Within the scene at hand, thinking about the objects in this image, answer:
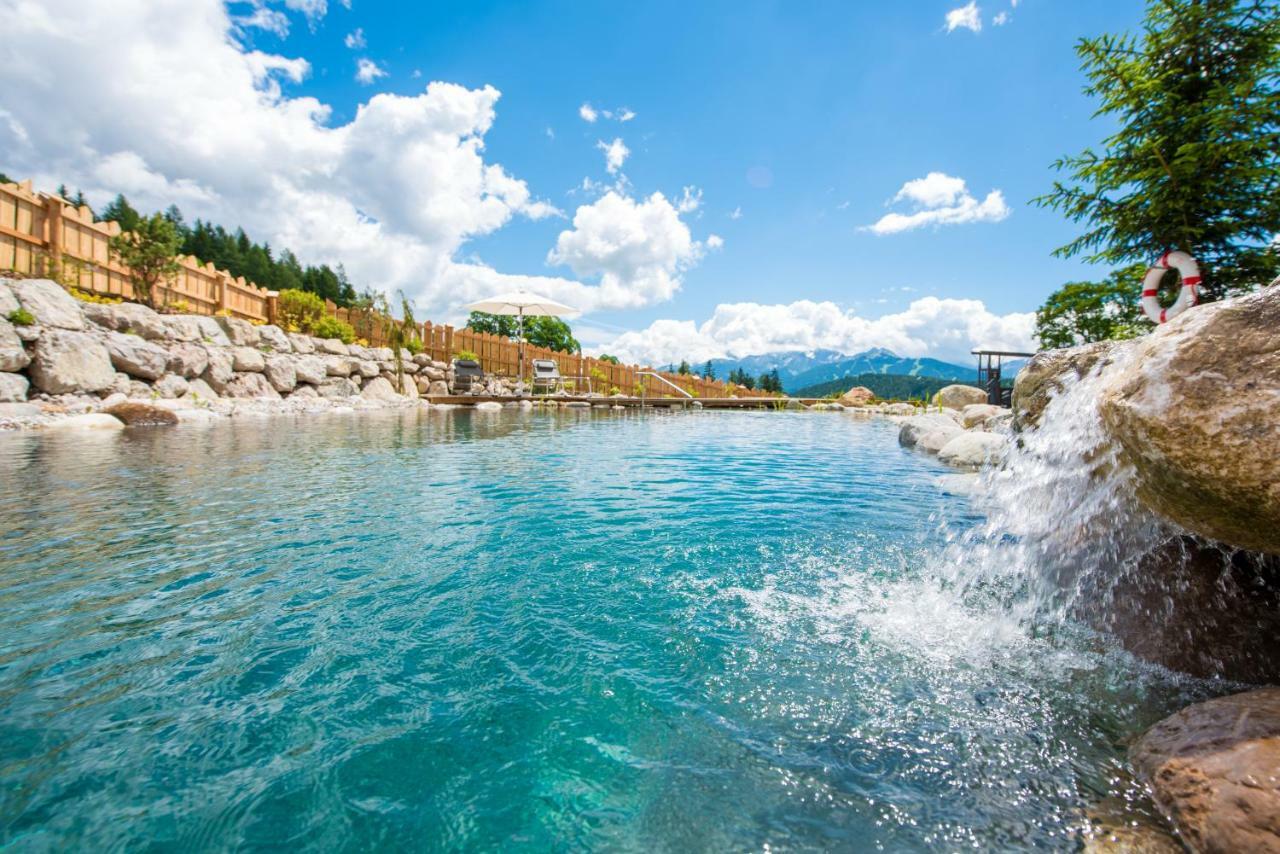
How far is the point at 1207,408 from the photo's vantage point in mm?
1801

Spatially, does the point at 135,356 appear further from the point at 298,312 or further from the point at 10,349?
the point at 298,312

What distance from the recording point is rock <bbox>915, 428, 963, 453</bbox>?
34.9 ft

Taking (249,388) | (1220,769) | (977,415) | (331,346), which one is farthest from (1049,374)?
(331,346)

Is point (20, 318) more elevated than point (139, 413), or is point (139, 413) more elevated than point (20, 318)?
point (20, 318)

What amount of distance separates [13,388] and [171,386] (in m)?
3.25

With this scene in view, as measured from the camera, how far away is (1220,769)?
154 cm

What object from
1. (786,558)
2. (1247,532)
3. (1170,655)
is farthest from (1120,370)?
(786,558)

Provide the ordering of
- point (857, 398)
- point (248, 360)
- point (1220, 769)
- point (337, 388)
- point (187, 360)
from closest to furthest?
point (1220, 769), point (187, 360), point (248, 360), point (337, 388), point (857, 398)

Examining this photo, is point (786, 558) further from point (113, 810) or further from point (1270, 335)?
point (113, 810)

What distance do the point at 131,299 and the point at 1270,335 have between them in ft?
70.6

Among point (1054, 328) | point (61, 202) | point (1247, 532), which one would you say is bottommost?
point (1247, 532)

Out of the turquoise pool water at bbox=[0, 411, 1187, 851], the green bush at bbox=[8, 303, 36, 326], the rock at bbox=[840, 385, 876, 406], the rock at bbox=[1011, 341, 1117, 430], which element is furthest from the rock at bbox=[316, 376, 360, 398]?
the rock at bbox=[840, 385, 876, 406]

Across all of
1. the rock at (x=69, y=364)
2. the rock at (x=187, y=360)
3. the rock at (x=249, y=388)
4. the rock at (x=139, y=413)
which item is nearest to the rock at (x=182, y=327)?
the rock at (x=187, y=360)

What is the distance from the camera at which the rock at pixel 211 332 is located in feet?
48.9
